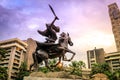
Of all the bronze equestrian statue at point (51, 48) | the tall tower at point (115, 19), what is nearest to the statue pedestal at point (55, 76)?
the bronze equestrian statue at point (51, 48)

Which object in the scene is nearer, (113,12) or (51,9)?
(51,9)

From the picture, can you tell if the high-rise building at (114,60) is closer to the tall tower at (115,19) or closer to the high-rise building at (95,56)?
the high-rise building at (95,56)

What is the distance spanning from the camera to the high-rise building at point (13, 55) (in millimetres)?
64444

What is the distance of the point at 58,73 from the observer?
25.7 ft

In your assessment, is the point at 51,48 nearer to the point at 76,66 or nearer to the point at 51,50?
the point at 51,50

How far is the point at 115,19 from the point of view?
10588cm

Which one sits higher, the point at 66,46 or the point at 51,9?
the point at 51,9

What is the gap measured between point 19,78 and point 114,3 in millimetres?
78022

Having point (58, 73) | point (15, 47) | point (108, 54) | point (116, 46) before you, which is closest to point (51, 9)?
point (58, 73)

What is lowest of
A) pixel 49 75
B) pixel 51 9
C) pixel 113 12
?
pixel 49 75

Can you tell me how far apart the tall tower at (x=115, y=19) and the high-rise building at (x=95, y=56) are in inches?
487

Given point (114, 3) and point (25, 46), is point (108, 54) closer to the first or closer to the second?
point (25, 46)

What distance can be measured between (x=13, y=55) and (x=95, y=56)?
43762mm

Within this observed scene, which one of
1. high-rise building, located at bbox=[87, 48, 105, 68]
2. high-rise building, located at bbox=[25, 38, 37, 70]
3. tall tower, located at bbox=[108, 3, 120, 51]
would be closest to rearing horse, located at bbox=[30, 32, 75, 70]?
high-rise building, located at bbox=[25, 38, 37, 70]
